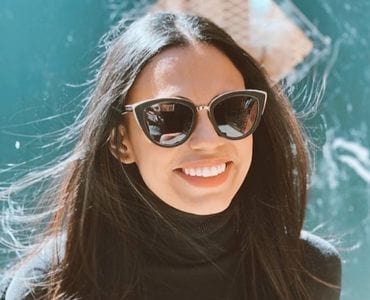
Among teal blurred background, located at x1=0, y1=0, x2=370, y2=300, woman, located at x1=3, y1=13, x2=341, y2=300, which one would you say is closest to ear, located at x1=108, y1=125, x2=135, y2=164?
woman, located at x1=3, y1=13, x2=341, y2=300

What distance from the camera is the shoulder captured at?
129 cm

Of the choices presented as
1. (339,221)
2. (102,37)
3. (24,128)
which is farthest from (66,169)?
(339,221)

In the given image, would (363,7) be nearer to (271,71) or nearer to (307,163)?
(271,71)

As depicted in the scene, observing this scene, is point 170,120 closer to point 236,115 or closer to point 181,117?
point 181,117

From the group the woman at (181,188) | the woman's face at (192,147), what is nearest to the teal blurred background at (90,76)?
the woman at (181,188)

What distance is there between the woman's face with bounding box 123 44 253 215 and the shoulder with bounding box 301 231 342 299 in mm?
272

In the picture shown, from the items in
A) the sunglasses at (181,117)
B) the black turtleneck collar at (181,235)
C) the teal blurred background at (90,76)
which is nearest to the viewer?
the sunglasses at (181,117)

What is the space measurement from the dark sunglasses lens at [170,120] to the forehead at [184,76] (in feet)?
0.08

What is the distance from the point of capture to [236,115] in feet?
3.71

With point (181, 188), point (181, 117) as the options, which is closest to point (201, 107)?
point (181, 117)

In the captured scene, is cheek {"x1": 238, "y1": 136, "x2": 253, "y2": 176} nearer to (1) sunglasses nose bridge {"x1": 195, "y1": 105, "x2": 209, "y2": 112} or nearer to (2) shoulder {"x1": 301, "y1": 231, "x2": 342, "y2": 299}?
(1) sunglasses nose bridge {"x1": 195, "y1": 105, "x2": 209, "y2": 112}

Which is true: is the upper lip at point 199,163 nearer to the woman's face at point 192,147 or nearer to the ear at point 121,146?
the woman's face at point 192,147

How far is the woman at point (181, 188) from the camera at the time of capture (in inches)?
43.9

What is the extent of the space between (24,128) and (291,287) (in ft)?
2.44
